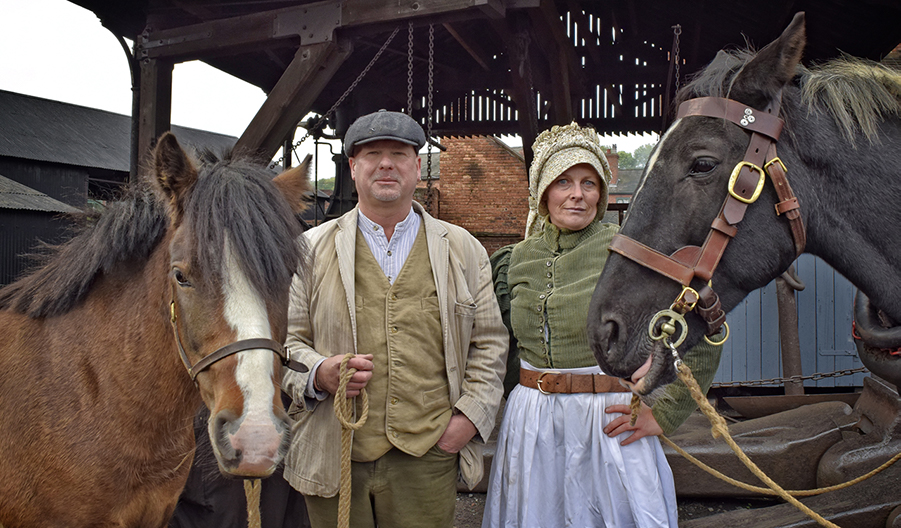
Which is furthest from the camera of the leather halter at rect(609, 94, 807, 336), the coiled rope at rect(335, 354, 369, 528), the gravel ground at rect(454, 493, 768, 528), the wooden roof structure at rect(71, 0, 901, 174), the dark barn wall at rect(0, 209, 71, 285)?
the dark barn wall at rect(0, 209, 71, 285)

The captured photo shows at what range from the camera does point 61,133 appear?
856 inches

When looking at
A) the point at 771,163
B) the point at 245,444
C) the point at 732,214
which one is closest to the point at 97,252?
the point at 245,444

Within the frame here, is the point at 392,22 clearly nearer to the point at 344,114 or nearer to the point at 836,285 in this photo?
the point at 344,114

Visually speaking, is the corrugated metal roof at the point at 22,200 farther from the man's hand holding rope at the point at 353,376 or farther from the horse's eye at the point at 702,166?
the horse's eye at the point at 702,166

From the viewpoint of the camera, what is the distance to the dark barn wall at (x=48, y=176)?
739 inches

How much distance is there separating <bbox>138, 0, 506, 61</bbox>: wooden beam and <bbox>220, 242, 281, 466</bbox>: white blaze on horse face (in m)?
3.32

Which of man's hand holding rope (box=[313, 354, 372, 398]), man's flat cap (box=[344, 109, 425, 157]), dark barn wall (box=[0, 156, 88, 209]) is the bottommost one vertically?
man's hand holding rope (box=[313, 354, 372, 398])

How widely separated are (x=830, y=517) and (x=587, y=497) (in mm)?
1822

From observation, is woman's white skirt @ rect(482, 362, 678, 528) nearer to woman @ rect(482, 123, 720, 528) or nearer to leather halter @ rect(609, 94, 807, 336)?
woman @ rect(482, 123, 720, 528)

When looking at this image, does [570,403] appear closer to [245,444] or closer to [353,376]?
[353,376]

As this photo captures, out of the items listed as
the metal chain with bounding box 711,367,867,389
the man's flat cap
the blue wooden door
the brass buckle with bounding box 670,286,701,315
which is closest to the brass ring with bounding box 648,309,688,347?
the brass buckle with bounding box 670,286,701,315

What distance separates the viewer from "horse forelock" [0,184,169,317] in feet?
5.67

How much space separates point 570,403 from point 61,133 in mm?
25965

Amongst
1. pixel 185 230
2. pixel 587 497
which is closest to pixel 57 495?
pixel 185 230
